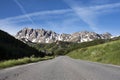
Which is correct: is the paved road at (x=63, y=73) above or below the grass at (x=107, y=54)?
below

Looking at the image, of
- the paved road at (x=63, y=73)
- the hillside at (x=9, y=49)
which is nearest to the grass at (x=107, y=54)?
the paved road at (x=63, y=73)

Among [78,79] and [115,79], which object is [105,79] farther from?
[78,79]

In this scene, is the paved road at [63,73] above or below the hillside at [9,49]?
below

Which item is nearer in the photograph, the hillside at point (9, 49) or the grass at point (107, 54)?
the grass at point (107, 54)

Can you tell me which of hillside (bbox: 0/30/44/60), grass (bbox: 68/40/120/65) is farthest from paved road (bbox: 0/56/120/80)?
hillside (bbox: 0/30/44/60)

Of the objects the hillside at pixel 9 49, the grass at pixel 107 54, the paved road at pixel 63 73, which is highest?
the hillside at pixel 9 49

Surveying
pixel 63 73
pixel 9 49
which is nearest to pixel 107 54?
pixel 63 73

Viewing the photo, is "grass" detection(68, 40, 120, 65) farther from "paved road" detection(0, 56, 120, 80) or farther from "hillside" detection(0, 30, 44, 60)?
"hillside" detection(0, 30, 44, 60)

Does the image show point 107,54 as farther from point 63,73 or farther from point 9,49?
point 9,49

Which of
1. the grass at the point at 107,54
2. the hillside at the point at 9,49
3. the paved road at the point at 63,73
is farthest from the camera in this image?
the hillside at the point at 9,49

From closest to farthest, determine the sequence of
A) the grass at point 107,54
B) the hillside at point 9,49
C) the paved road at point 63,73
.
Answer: the paved road at point 63,73
the grass at point 107,54
the hillside at point 9,49

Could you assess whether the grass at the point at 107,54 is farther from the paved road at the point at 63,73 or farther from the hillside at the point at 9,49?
the hillside at the point at 9,49

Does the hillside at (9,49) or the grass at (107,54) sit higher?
the hillside at (9,49)

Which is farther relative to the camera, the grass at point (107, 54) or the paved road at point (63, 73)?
the grass at point (107, 54)
